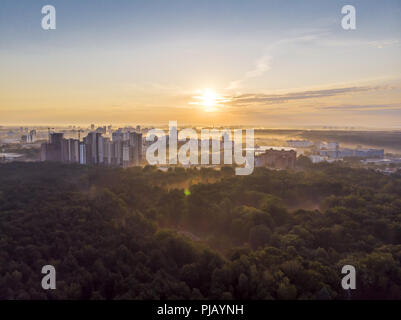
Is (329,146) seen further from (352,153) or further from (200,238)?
(200,238)

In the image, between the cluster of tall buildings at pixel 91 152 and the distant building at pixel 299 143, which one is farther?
the distant building at pixel 299 143

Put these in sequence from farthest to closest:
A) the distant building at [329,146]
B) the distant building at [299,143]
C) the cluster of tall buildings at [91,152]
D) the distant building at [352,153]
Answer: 1. the distant building at [299,143]
2. the distant building at [329,146]
3. the distant building at [352,153]
4. the cluster of tall buildings at [91,152]

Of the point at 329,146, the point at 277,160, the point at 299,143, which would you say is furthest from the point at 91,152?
the point at 329,146

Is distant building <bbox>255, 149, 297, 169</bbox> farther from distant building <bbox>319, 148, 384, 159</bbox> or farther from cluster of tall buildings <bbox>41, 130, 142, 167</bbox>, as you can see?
cluster of tall buildings <bbox>41, 130, 142, 167</bbox>

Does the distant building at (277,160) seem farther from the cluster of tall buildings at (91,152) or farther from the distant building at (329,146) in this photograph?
the distant building at (329,146)

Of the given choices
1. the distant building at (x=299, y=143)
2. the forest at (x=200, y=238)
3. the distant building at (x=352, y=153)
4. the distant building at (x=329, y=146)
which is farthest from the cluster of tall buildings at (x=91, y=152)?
the distant building at (x=329, y=146)
